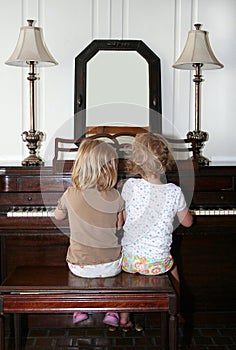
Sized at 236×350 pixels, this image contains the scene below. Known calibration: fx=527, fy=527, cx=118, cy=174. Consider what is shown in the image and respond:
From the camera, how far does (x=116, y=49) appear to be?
375 cm

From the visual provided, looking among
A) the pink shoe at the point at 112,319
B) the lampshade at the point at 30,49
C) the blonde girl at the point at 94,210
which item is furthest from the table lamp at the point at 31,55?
the pink shoe at the point at 112,319

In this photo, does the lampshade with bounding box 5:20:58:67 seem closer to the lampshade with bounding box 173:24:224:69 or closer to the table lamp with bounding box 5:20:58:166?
the table lamp with bounding box 5:20:58:166

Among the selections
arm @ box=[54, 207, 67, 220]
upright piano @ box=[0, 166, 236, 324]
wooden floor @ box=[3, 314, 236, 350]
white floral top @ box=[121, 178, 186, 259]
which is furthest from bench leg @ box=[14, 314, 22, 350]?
white floral top @ box=[121, 178, 186, 259]

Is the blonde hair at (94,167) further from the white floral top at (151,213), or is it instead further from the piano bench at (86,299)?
the piano bench at (86,299)

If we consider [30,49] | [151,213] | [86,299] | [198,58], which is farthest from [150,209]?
[30,49]

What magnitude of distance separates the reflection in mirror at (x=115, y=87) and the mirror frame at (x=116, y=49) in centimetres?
3

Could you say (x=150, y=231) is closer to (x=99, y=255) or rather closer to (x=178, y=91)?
(x=99, y=255)

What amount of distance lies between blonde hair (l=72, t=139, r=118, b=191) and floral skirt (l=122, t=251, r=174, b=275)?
0.42 metres

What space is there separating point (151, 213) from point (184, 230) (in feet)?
1.48

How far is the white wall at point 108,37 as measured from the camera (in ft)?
12.5

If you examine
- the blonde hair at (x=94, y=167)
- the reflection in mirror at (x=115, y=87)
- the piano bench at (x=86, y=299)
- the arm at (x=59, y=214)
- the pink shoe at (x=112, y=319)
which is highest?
the reflection in mirror at (x=115, y=87)

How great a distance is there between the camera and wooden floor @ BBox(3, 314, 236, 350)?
10.2 ft

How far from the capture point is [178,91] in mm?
3916

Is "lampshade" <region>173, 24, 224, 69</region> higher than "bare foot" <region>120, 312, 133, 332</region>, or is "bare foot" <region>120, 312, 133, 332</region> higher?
"lampshade" <region>173, 24, 224, 69</region>
